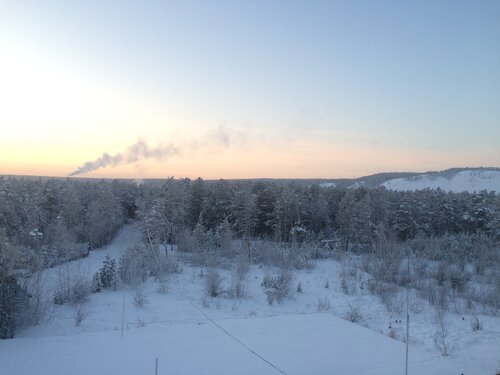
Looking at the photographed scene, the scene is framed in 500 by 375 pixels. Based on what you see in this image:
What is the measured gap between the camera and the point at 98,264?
71.7ft

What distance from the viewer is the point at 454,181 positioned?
104 m

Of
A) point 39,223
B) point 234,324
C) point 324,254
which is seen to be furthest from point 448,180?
point 234,324

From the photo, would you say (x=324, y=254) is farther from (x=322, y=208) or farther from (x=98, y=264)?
(x=98, y=264)

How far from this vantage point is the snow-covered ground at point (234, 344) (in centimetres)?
689

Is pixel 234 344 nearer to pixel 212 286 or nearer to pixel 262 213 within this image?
pixel 212 286

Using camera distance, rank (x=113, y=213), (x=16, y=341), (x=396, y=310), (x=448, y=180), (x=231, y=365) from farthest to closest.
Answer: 1. (x=448, y=180)
2. (x=113, y=213)
3. (x=396, y=310)
4. (x=16, y=341)
5. (x=231, y=365)

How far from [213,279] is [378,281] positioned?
6.66 meters

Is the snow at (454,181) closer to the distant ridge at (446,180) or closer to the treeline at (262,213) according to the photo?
the distant ridge at (446,180)

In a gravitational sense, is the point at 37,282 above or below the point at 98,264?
above

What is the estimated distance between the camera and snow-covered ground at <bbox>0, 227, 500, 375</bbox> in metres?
6.89

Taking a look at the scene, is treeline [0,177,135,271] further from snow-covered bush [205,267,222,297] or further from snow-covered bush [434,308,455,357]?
snow-covered bush [434,308,455,357]

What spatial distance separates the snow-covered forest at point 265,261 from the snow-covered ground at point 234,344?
5.2 inches

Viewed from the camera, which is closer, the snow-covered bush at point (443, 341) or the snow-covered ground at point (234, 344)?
the snow-covered ground at point (234, 344)

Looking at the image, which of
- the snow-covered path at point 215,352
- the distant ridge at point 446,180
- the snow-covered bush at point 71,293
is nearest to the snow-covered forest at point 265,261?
the snow-covered bush at point 71,293
